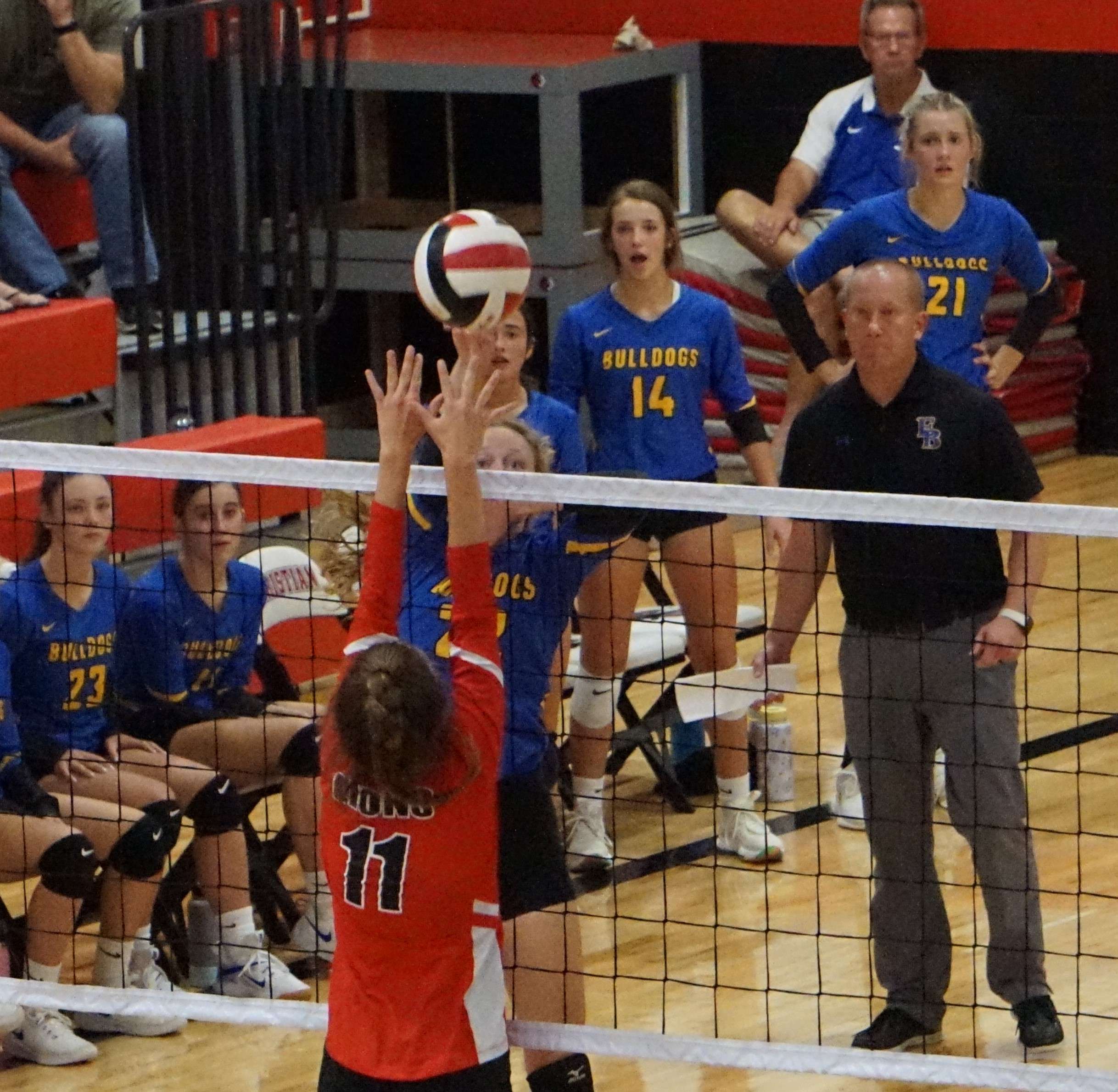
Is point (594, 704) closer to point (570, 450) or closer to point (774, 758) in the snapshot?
point (774, 758)

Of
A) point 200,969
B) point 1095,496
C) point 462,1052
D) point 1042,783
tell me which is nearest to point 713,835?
point 1042,783

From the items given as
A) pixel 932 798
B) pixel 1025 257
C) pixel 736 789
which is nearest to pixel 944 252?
pixel 1025 257

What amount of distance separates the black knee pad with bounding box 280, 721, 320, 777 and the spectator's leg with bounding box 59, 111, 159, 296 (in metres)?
3.16

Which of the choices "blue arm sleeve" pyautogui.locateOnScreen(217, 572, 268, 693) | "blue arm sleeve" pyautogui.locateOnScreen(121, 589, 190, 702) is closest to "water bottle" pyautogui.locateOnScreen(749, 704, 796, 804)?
"blue arm sleeve" pyautogui.locateOnScreen(217, 572, 268, 693)

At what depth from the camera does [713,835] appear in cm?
644

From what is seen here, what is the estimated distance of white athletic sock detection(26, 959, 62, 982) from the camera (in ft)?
17.4

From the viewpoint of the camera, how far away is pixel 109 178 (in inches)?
336

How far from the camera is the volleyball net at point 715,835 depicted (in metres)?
4.50

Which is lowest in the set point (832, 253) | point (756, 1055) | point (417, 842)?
point (756, 1055)

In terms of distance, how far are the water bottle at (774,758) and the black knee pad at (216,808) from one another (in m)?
1.76

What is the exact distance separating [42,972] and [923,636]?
6.89 feet

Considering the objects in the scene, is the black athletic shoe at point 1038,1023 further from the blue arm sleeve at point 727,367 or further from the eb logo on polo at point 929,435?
the blue arm sleeve at point 727,367

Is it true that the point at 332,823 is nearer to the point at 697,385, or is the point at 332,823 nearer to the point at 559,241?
the point at 697,385

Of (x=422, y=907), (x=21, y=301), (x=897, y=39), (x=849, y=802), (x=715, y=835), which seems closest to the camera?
(x=422, y=907)
